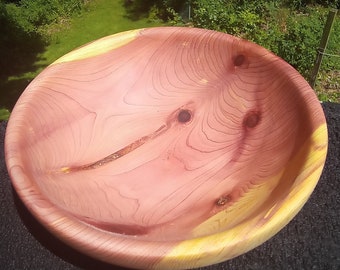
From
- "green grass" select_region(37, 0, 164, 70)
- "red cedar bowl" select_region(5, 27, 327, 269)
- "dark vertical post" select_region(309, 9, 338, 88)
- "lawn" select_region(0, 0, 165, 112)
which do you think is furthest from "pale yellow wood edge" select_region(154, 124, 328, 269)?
"green grass" select_region(37, 0, 164, 70)

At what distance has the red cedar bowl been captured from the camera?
0.69 meters

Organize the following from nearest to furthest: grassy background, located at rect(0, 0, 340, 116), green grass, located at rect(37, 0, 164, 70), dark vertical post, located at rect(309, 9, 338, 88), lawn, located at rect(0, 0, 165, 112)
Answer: dark vertical post, located at rect(309, 9, 338, 88) → grassy background, located at rect(0, 0, 340, 116) → lawn, located at rect(0, 0, 165, 112) → green grass, located at rect(37, 0, 164, 70)

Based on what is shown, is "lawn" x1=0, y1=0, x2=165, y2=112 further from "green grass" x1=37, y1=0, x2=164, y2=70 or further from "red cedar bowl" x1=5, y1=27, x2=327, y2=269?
"red cedar bowl" x1=5, y1=27, x2=327, y2=269

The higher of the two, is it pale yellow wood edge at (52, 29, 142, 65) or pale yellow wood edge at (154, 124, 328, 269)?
pale yellow wood edge at (52, 29, 142, 65)

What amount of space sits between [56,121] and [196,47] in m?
0.42

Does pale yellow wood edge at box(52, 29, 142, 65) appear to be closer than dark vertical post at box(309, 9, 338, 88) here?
Yes

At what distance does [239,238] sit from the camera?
67 centimetres

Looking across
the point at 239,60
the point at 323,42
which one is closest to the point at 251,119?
the point at 239,60

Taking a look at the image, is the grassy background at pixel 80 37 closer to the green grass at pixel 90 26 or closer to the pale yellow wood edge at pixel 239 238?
the green grass at pixel 90 26

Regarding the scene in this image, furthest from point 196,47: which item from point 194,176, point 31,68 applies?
point 31,68

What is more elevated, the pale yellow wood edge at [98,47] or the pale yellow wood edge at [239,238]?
the pale yellow wood edge at [98,47]

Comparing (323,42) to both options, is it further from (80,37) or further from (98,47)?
(80,37)

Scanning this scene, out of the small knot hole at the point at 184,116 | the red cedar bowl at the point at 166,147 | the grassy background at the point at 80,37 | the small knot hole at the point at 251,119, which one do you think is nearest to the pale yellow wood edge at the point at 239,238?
the red cedar bowl at the point at 166,147

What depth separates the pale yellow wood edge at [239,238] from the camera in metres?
0.65
